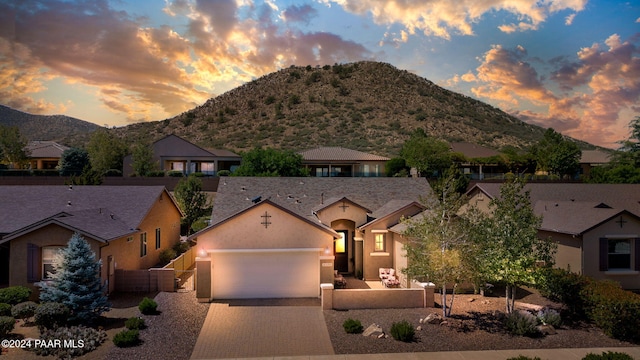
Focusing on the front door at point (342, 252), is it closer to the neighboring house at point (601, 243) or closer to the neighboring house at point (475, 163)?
the neighboring house at point (601, 243)

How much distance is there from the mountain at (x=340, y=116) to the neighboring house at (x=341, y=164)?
17571mm

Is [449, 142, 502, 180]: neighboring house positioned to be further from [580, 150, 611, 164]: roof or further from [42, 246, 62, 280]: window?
[42, 246, 62, 280]: window

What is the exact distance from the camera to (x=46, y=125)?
110938mm

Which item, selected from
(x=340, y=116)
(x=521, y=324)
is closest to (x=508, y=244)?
(x=521, y=324)

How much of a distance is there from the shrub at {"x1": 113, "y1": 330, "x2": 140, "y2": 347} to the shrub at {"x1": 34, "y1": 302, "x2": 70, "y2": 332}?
8.48 feet

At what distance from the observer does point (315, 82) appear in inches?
4540

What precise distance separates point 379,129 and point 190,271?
6972cm

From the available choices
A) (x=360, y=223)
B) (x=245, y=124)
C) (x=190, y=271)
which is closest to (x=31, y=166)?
(x=245, y=124)

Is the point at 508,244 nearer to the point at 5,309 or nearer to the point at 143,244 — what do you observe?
the point at 143,244

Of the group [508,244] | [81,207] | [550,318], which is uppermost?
[81,207]

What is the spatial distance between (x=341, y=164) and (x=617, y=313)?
45.9 m

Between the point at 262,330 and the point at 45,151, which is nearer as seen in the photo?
the point at 262,330

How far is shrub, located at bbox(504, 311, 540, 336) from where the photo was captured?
612 inches

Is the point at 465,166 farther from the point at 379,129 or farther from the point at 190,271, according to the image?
the point at 190,271
